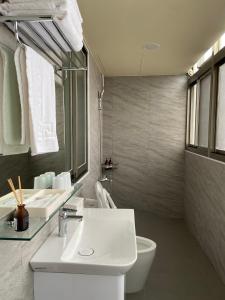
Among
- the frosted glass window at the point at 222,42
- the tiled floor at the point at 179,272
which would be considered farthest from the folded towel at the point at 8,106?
the frosted glass window at the point at 222,42

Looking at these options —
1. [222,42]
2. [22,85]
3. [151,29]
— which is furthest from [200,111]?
[22,85]

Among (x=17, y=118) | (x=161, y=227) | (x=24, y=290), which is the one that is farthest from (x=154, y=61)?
(x=24, y=290)

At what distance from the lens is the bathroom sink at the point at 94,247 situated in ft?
3.60

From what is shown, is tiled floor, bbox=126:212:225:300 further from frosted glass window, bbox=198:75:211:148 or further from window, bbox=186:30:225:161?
frosted glass window, bbox=198:75:211:148

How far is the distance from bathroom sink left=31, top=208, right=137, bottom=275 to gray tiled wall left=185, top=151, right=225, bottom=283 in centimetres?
100

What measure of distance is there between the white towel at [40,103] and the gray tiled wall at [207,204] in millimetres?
1747

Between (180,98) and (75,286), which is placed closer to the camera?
(75,286)

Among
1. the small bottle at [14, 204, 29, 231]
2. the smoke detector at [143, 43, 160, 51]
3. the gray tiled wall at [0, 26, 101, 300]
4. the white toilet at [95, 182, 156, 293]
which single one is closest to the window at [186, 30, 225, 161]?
the smoke detector at [143, 43, 160, 51]

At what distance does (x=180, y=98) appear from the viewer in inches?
147

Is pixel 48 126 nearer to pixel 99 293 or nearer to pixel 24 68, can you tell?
pixel 24 68

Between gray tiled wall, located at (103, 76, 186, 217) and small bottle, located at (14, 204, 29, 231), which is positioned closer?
small bottle, located at (14, 204, 29, 231)

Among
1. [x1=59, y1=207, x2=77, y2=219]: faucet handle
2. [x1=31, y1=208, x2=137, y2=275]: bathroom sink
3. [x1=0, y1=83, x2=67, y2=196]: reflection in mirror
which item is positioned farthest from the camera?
[x1=59, y1=207, x2=77, y2=219]: faucet handle

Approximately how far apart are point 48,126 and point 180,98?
3.09 meters

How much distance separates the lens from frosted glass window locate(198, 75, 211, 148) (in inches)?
117
